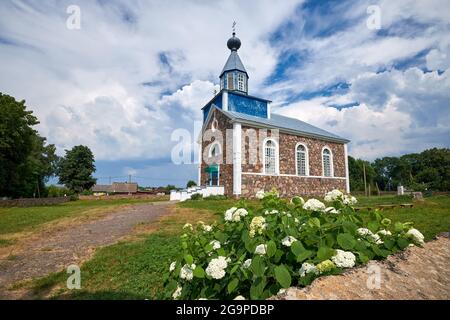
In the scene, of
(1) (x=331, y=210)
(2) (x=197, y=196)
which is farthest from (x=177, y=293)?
(2) (x=197, y=196)

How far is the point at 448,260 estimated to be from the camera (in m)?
3.32

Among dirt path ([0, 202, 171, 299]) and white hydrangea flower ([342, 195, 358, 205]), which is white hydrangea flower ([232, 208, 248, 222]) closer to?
white hydrangea flower ([342, 195, 358, 205])

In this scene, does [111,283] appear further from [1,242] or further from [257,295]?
[1,242]

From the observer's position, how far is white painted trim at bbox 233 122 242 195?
1759cm

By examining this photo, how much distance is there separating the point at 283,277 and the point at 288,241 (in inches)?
14.0

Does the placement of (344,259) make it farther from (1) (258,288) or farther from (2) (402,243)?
(2) (402,243)

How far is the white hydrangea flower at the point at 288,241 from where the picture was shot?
2.29 m

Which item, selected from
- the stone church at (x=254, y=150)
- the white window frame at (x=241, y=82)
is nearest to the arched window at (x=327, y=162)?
the stone church at (x=254, y=150)

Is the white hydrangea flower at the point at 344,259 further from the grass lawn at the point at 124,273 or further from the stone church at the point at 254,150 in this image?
the stone church at the point at 254,150

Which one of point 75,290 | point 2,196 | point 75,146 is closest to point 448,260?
point 75,290

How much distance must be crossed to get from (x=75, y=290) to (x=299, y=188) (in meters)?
18.4

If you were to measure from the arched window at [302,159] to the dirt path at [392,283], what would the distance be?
1832cm

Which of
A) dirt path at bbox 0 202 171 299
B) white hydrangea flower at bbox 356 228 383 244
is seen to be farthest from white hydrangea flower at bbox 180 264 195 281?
dirt path at bbox 0 202 171 299
